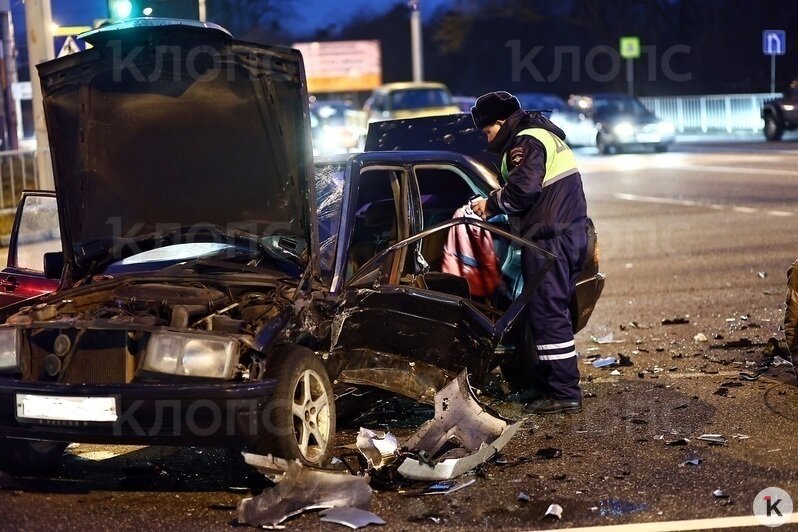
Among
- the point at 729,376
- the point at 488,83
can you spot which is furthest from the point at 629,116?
the point at 488,83

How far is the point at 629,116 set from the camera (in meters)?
30.8

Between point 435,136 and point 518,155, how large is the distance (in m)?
1.26

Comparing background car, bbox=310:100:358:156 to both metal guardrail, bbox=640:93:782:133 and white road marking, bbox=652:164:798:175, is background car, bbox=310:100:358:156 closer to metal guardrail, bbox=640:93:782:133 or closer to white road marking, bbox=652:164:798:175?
white road marking, bbox=652:164:798:175

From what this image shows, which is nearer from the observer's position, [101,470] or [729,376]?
[101,470]

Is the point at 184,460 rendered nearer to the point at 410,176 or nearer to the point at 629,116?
the point at 410,176

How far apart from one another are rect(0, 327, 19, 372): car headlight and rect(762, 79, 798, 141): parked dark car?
28.4m

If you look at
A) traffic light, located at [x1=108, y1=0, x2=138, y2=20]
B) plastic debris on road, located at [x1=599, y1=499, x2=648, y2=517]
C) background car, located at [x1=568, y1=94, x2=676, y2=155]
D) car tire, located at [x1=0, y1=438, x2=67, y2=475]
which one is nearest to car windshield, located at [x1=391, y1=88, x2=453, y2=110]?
background car, located at [x1=568, y1=94, x2=676, y2=155]

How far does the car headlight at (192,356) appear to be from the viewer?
519cm

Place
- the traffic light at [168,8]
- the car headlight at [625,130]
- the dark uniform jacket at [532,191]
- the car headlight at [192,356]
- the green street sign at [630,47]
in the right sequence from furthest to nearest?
the green street sign at [630,47]
the car headlight at [625,130]
the traffic light at [168,8]
the dark uniform jacket at [532,191]
the car headlight at [192,356]

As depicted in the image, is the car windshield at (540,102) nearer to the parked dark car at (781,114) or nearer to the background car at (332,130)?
the background car at (332,130)

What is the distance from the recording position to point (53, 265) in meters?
7.05

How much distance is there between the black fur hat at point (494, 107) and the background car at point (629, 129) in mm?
23111

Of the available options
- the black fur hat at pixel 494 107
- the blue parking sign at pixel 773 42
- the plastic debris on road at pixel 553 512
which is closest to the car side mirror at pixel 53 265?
the black fur hat at pixel 494 107

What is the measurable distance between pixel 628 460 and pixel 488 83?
57990 mm
